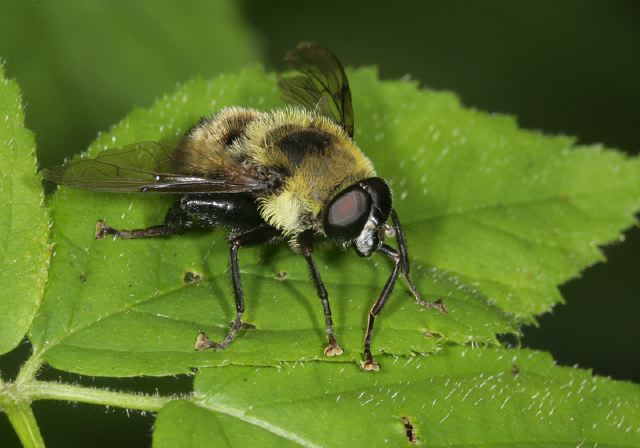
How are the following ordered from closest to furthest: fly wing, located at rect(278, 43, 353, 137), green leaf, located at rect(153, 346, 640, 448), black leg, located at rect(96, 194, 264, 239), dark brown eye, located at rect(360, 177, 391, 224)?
green leaf, located at rect(153, 346, 640, 448)
dark brown eye, located at rect(360, 177, 391, 224)
black leg, located at rect(96, 194, 264, 239)
fly wing, located at rect(278, 43, 353, 137)

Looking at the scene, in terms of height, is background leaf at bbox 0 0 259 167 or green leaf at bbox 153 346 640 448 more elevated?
background leaf at bbox 0 0 259 167

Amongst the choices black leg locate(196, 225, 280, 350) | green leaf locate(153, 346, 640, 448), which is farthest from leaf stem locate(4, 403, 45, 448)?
black leg locate(196, 225, 280, 350)

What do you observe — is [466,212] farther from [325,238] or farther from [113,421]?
[113,421]

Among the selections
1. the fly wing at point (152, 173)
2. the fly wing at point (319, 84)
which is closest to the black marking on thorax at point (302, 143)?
the fly wing at point (152, 173)

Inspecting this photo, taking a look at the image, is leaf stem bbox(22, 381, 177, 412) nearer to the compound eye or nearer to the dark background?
the compound eye

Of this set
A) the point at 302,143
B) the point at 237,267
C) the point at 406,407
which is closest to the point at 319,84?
the point at 302,143

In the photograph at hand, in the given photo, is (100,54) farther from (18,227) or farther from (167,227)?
(18,227)

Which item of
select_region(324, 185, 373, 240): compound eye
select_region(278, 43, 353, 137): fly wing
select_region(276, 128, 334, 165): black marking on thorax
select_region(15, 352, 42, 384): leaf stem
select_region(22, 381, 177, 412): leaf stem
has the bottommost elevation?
select_region(22, 381, 177, 412): leaf stem

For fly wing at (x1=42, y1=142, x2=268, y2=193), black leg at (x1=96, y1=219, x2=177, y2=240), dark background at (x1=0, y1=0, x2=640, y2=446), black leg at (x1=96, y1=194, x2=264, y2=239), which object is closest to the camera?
fly wing at (x1=42, y1=142, x2=268, y2=193)

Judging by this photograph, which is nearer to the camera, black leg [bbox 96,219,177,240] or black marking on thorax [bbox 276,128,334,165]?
black leg [bbox 96,219,177,240]
